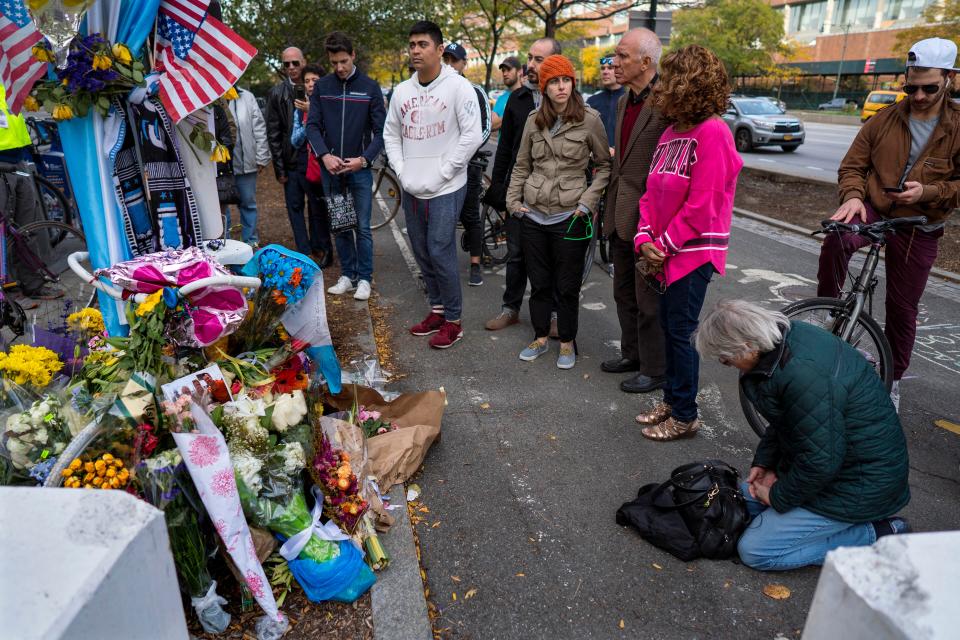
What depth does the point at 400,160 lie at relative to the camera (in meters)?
4.86

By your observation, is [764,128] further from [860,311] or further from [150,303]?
[150,303]

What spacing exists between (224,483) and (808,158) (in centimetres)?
2038

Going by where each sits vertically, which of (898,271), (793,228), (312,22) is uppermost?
(312,22)

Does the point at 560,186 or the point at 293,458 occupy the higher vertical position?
the point at 560,186

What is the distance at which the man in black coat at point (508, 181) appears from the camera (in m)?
5.04

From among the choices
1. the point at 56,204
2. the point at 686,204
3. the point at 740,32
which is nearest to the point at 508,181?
the point at 686,204

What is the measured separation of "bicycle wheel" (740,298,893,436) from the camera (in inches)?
144

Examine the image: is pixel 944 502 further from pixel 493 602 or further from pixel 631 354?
pixel 493 602

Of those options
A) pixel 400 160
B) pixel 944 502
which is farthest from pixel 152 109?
pixel 944 502

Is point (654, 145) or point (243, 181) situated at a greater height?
point (654, 145)

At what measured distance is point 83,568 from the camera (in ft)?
4.43

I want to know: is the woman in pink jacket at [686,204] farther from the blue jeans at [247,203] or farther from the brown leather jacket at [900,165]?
the blue jeans at [247,203]

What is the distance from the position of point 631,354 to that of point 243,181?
15.2 feet

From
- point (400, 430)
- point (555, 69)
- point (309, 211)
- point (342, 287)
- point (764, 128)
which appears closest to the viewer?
point (400, 430)
